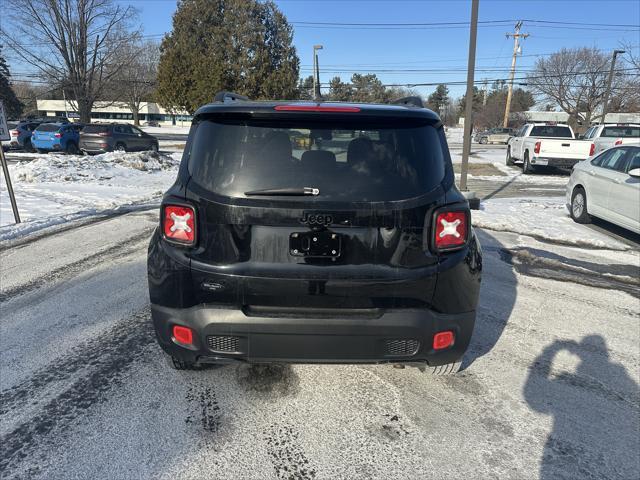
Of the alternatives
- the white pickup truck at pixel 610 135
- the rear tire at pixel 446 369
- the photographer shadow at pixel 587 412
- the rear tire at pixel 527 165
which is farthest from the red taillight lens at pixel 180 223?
the rear tire at pixel 527 165

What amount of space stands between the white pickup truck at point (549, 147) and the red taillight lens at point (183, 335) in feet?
56.2

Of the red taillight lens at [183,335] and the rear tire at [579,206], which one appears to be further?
the rear tire at [579,206]

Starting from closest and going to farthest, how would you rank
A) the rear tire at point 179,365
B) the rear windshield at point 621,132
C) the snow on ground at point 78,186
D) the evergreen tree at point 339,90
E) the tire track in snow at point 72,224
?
the rear tire at point 179,365 → the tire track in snow at point 72,224 → the snow on ground at point 78,186 → the rear windshield at point 621,132 → the evergreen tree at point 339,90

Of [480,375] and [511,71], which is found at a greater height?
[511,71]

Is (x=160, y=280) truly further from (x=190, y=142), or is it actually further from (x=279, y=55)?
(x=279, y=55)

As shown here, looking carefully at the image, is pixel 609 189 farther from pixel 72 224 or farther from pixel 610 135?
pixel 610 135

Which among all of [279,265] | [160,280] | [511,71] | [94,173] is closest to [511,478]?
[279,265]

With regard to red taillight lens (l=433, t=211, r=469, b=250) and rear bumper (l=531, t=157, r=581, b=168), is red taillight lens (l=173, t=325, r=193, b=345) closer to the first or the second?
red taillight lens (l=433, t=211, r=469, b=250)

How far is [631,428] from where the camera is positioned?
2656 mm

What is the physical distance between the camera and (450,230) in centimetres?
241

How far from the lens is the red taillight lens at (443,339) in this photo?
2.42m

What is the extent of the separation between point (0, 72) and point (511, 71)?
57007mm

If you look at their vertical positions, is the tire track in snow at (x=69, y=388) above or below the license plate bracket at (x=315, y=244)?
below

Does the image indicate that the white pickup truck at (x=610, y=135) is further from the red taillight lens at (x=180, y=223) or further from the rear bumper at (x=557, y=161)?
the red taillight lens at (x=180, y=223)
